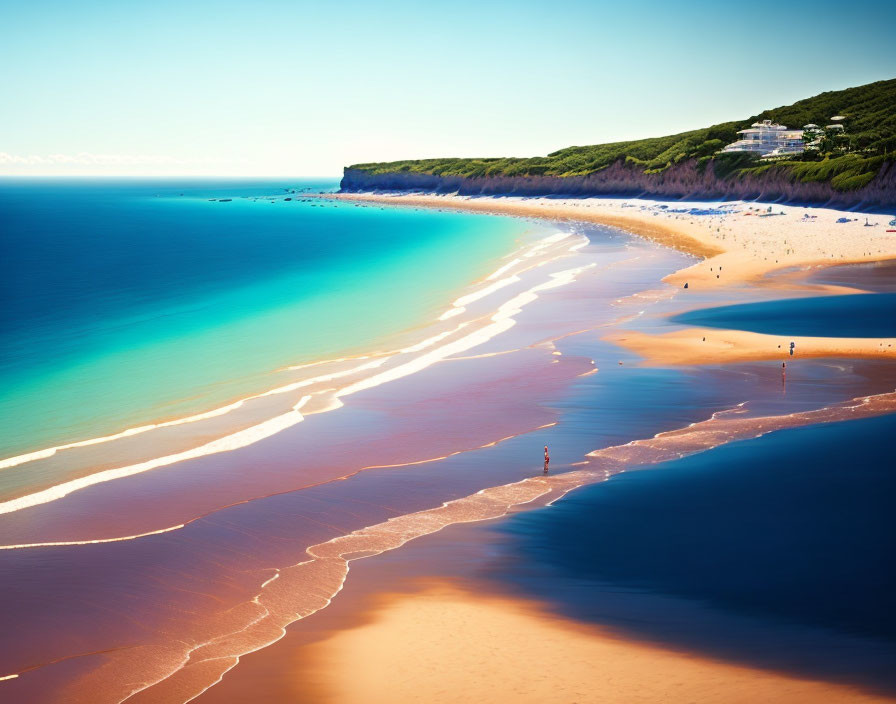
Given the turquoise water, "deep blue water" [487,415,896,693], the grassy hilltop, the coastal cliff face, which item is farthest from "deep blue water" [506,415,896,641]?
the grassy hilltop

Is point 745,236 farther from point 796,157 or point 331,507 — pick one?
point 331,507

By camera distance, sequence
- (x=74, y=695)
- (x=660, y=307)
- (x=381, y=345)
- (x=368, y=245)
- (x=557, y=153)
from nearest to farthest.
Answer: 1. (x=74, y=695)
2. (x=381, y=345)
3. (x=660, y=307)
4. (x=368, y=245)
5. (x=557, y=153)

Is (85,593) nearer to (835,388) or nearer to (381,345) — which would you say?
(835,388)

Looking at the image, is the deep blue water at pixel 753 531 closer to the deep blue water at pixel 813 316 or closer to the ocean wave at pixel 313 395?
the ocean wave at pixel 313 395

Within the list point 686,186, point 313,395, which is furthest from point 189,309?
point 686,186

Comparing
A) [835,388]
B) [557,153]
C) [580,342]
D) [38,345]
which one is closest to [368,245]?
[38,345]

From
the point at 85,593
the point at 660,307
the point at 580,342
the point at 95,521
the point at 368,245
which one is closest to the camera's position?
the point at 85,593
